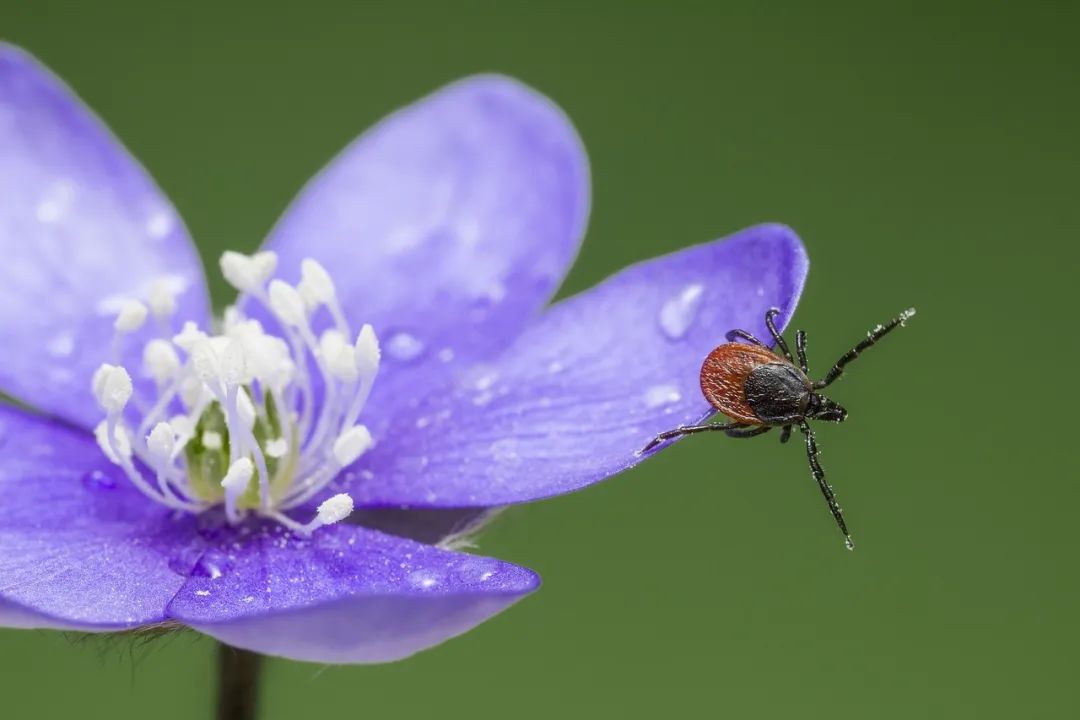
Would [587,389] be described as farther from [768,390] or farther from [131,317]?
[131,317]

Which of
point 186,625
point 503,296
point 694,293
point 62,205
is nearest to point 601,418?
point 694,293

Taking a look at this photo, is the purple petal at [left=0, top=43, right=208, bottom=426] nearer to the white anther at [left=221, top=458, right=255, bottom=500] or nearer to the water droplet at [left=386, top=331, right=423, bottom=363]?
the water droplet at [left=386, top=331, right=423, bottom=363]

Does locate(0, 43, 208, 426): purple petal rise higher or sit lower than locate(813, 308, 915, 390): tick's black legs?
higher

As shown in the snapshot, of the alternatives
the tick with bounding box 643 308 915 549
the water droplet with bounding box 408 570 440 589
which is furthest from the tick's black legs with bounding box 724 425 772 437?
the water droplet with bounding box 408 570 440 589

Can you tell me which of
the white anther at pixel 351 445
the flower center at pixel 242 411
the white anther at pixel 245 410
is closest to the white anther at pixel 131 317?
the flower center at pixel 242 411

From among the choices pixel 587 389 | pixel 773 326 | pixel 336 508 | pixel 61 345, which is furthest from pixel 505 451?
pixel 61 345

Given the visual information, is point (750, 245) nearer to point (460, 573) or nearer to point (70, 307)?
point (460, 573)
